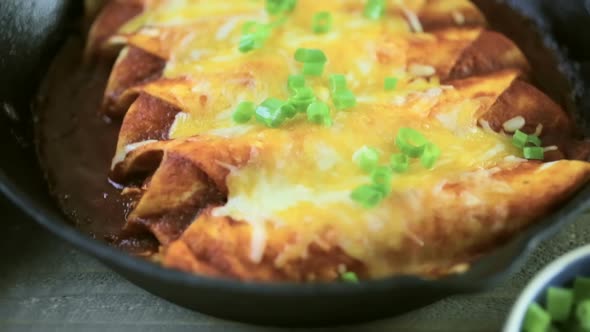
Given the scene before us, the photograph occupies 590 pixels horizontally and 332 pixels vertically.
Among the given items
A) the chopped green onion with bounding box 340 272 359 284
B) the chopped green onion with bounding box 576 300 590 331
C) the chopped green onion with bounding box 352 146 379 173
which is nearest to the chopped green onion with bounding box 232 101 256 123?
the chopped green onion with bounding box 352 146 379 173

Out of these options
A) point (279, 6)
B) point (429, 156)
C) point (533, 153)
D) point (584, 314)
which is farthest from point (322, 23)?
point (584, 314)

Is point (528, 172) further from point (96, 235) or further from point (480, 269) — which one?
point (96, 235)

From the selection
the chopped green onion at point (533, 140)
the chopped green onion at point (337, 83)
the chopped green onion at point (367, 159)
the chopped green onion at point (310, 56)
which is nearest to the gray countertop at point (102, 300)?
the chopped green onion at point (533, 140)

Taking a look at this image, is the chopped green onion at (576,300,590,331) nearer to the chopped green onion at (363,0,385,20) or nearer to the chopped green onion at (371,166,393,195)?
the chopped green onion at (371,166,393,195)

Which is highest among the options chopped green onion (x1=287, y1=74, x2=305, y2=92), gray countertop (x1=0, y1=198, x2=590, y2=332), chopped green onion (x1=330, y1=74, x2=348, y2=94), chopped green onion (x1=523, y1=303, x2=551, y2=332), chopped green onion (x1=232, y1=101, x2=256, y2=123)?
chopped green onion (x1=330, y1=74, x2=348, y2=94)

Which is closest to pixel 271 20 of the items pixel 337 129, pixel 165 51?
pixel 165 51

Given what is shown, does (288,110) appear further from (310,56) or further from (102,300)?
(102,300)
